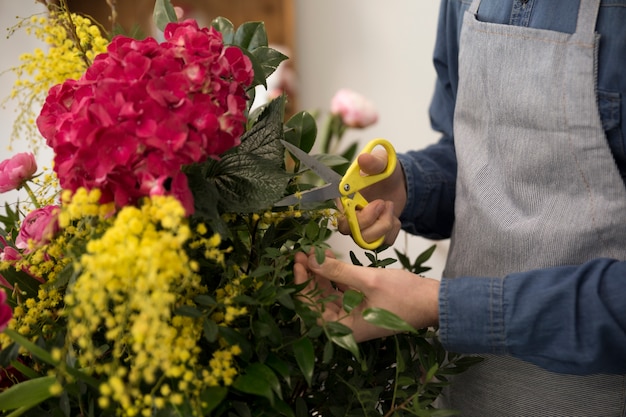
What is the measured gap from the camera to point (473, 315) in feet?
1.97

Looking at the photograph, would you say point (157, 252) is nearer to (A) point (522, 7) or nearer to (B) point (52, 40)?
(B) point (52, 40)

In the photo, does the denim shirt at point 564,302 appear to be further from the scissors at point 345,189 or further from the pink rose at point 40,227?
the pink rose at point 40,227

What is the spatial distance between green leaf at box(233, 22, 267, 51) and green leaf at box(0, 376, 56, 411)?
356 mm

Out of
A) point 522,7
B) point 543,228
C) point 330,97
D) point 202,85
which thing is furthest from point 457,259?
point 330,97

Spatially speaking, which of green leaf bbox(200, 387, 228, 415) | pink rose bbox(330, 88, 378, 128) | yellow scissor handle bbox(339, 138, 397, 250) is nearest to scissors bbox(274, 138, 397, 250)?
yellow scissor handle bbox(339, 138, 397, 250)

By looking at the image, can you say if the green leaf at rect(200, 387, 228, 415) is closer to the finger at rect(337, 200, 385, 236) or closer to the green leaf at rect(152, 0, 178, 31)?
the finger at rect(337, 200, 385, 236)

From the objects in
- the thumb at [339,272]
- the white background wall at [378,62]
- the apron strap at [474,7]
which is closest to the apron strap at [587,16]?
the apron strap at [474,7]

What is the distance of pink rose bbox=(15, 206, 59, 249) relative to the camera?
507 mm

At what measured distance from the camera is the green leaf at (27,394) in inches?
18.9

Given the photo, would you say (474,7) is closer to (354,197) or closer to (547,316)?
(354,197)

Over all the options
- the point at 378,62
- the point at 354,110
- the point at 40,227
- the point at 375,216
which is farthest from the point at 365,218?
the point at 378,62

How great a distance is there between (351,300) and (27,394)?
0.26m

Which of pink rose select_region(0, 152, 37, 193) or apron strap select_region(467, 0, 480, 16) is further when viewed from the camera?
apron strap select_region(467, 0, 480, 16)

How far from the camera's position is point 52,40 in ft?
2.16
